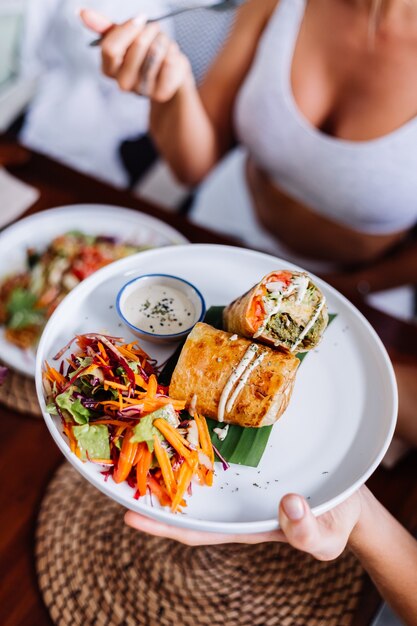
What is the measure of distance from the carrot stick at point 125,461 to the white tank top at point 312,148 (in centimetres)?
127

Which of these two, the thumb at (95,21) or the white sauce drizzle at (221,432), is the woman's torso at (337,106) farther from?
the white sauce drizzle at (221,432)

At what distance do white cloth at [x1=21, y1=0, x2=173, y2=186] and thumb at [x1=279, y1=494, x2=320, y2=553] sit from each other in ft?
8.01

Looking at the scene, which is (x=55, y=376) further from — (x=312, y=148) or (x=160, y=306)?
(x=312, y=148)

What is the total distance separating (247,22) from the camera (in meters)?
1.94

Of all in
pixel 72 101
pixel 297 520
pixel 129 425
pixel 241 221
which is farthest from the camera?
pixel 72 101

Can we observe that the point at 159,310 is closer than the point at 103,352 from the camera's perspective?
No

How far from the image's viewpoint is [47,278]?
1.75 meters

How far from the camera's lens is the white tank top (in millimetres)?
1739

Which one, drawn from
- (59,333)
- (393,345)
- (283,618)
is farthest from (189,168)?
(283,618)

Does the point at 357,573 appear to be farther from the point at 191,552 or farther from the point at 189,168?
the point at 189,168

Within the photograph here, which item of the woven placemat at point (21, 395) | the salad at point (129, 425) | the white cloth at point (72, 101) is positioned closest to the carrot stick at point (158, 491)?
the salad at point (129, 425)

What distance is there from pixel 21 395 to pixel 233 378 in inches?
30.0

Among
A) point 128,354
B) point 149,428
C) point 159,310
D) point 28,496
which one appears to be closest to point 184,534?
point 149,428

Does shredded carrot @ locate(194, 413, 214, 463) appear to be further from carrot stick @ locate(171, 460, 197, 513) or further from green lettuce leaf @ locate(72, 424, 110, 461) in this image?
green lettuce leaf @ locate(72, 424, 110, 461)
